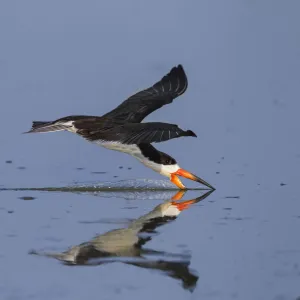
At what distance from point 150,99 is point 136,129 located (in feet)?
5.64

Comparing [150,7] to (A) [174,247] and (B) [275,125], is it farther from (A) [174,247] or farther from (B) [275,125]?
(A) [174,247]

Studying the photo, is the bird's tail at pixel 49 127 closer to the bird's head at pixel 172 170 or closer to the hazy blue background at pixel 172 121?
the hazy blue background at pixel 172 121

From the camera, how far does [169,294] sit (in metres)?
7.54

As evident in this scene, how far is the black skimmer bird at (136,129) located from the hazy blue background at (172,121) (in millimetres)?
372

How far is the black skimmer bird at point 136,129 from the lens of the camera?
10.3m

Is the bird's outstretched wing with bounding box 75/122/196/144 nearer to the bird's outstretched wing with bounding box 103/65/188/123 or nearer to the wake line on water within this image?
the wake line on water

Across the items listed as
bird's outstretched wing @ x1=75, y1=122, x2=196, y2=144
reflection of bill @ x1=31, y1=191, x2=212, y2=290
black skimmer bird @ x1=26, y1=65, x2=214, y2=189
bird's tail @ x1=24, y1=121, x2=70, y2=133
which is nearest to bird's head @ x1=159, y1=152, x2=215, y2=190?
black skimmer bird @ x1=26, y1=65, x2=214, y2=189

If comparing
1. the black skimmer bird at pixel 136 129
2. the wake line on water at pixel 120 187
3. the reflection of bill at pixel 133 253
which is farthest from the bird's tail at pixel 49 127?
the reflection of bill at pixel 133 253

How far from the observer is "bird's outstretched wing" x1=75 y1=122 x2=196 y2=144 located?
10.1 metres

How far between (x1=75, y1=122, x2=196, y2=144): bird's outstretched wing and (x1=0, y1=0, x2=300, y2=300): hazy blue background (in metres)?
0.58

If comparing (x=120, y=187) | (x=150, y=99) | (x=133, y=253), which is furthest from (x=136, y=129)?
(x=133, y=253)

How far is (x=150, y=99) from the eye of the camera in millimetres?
12250

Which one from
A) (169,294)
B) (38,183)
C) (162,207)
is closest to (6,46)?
(38,183)

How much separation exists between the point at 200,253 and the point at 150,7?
961cm
